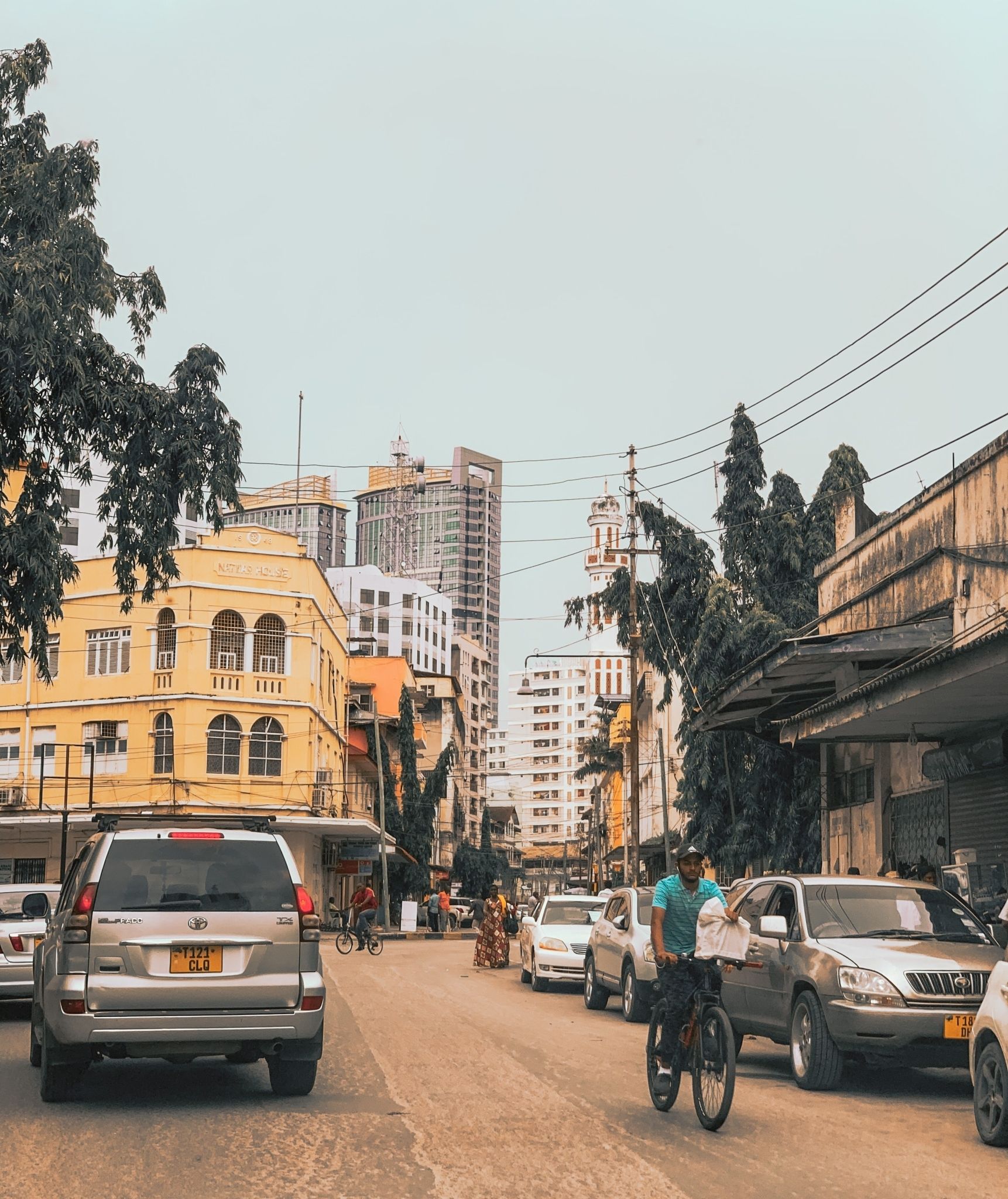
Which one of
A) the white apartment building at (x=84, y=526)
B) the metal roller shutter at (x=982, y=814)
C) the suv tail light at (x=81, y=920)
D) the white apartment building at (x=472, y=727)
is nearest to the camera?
the suv tail light at (x=81, y=920)

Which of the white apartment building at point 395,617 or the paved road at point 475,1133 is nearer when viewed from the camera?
the paved road at point 475,1133

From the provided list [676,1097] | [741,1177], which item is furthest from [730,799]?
[741,1177]

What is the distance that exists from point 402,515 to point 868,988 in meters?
173

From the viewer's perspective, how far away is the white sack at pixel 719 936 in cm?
978

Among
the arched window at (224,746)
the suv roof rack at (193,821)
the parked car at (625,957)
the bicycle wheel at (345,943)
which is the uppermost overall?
the arched window at (224,746)

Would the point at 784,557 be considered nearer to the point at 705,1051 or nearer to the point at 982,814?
the point at 982,814

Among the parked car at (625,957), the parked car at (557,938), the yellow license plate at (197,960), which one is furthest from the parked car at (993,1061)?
the parked car at (557,938)

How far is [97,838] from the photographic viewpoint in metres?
10.6

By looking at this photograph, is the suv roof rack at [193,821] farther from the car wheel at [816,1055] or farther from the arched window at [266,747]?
the arched window at [266,747]

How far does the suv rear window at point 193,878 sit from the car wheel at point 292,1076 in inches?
41.0

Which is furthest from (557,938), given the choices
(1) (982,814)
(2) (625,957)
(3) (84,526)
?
(3) (84,526)

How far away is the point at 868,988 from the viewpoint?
11.5 metres

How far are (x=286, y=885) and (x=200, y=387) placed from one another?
30.4ft

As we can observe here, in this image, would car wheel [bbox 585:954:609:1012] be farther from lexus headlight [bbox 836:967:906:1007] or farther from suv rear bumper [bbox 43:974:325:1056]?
suv rear bumper [bbox 43:974:325:1056]
